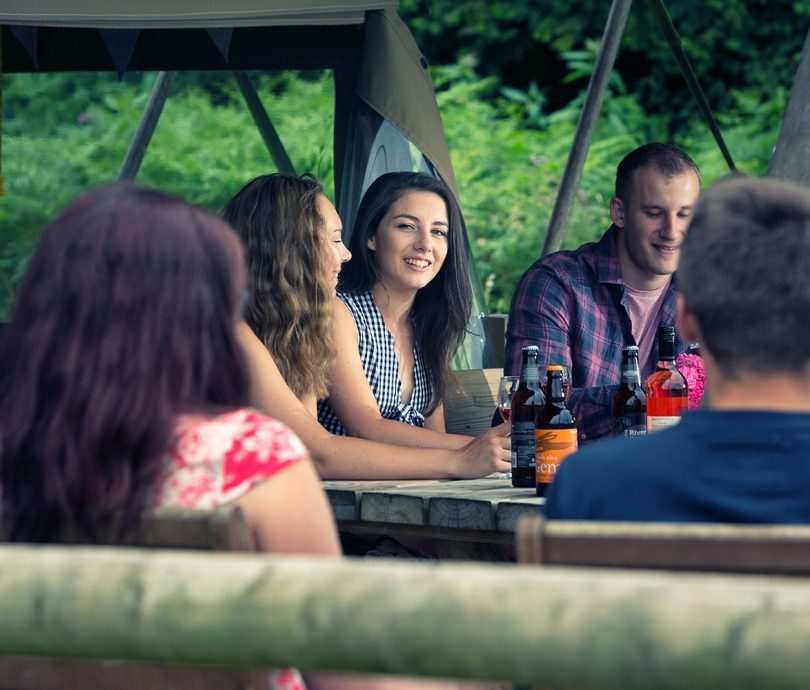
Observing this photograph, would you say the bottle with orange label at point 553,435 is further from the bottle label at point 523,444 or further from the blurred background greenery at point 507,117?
the blurred background greenery at point 507,117

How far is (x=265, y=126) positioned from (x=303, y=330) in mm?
3579

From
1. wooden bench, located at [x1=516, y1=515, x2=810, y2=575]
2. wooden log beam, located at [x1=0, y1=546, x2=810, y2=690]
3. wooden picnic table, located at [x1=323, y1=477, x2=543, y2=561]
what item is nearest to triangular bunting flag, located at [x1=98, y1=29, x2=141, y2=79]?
wooden picnic table, located at [x1=323, y1=477, x2=543, y2=561]

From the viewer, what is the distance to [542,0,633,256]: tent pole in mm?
6258

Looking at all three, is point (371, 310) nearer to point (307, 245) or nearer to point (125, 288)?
point (307, 245)

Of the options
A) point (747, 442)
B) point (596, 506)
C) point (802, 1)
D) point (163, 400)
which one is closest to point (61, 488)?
point (163, 400)

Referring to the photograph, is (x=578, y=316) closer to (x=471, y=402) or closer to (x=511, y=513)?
(x=471, y=402)

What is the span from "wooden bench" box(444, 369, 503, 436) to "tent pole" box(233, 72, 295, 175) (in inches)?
94.0

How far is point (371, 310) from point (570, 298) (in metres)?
0.66

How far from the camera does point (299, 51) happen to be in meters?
6.17

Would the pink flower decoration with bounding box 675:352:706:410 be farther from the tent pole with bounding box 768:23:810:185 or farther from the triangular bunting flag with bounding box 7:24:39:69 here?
the triangular bunting flag with bounding box 7:24:39:69

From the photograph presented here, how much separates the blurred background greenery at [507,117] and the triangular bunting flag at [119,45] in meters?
5.32

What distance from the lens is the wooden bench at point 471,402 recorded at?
170 inches

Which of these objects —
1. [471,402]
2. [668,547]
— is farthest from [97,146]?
[668,547]

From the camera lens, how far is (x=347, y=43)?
20.0ft
